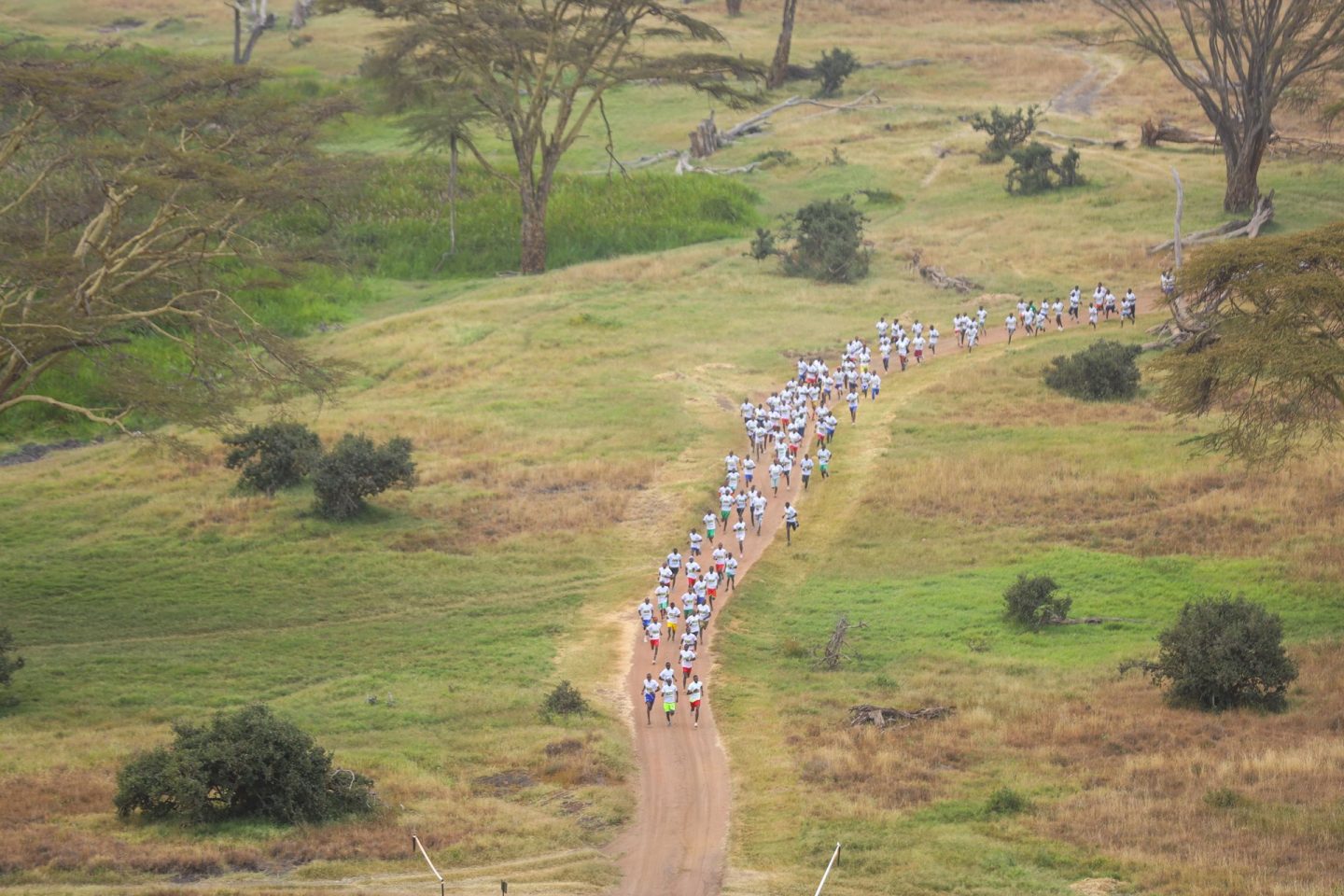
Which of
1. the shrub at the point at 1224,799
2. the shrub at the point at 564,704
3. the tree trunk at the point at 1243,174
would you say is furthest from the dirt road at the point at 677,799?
the tree trunk at the point at 1243,174

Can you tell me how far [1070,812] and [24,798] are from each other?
15.4m

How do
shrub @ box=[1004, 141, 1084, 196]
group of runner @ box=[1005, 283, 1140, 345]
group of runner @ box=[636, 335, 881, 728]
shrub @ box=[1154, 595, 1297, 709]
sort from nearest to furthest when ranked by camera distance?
shrub @ box=[1154, 595, 1297, 709]
group of runner @ box=[636, 335, 881, 728]
group of runner @ box=[1005, 283, 1140, 345]
shrub @ box=[1004, 141, 1084, 196]

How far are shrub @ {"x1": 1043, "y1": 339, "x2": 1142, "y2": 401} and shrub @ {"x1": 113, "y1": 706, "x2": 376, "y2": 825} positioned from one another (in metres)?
31.3

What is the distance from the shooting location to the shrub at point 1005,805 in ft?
77.8

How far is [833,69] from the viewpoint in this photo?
314 ft

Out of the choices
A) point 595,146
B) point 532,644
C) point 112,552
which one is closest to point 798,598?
point 532,644

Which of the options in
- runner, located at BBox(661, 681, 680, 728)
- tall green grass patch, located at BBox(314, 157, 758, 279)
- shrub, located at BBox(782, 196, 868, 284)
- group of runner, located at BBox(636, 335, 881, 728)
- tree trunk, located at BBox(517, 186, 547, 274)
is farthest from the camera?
tall green grass patch, located at BBox(314, 157, 758, 279)

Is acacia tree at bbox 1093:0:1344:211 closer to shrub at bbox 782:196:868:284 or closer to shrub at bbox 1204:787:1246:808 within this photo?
shrub at bbox 782:196:868:284

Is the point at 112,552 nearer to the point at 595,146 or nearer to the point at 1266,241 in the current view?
the point at 1266,241

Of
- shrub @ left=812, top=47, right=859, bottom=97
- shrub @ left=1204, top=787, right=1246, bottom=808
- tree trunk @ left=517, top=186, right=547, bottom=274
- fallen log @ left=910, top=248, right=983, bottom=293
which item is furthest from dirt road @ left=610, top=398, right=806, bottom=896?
shrub @ left=812, top=47, right=859, bottom=97

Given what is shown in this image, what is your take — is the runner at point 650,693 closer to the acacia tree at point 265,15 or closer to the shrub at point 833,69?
the shrub at point 833,69

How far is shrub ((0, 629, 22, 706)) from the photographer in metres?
30.5

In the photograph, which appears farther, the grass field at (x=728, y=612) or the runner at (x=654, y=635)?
the runner at (x=654, y=635)

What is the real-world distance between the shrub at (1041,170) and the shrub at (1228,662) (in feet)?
153
